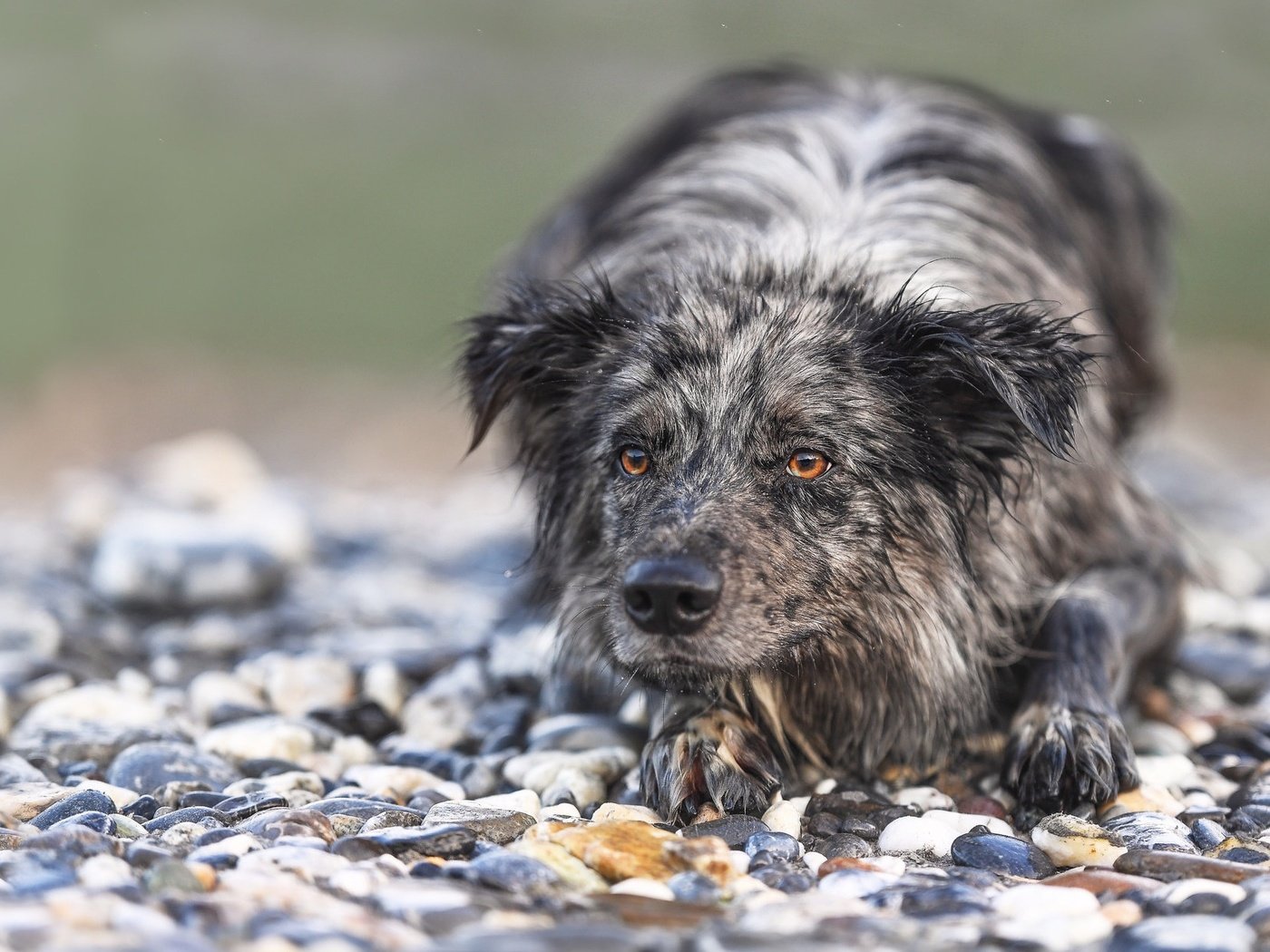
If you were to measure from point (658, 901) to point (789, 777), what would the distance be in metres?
1.07

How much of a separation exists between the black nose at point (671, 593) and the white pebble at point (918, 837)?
0.68 metres

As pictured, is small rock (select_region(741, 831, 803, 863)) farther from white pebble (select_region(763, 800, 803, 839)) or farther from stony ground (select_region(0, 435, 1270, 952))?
white pebble (select_region(763, 800, 803, 839))

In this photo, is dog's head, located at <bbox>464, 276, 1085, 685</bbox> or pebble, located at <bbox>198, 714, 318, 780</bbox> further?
pebble, located at <bbox>198, 714, 318, 780</bbox>

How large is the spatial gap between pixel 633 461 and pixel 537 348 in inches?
22.6

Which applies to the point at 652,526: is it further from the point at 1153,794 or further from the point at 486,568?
the point at 486,568

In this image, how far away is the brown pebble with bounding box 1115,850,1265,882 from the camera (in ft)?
10.5

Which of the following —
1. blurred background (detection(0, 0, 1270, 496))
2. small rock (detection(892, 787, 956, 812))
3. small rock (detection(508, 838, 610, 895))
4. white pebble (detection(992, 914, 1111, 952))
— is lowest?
white pebble (detection(992, 914, 1111, 952))

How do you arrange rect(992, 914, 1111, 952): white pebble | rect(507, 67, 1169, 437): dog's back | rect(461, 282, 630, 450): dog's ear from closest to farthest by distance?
1. rect(992, 914, 1111, 952): white pebble
2. rect(461, 282, 630, 450): dog's ear
3. rect(507, 67, 1169, 437): dog's back

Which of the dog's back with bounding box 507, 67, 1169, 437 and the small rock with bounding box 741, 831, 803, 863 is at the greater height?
the dog's back with bounding box 507, 67, 1169, 437

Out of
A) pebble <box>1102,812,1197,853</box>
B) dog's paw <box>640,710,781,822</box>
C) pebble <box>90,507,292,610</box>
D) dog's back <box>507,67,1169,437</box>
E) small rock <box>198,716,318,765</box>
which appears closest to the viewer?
pebble <box>1102,812,1197,853</box>

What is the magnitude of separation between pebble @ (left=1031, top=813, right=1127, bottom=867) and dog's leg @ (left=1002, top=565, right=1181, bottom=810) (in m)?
0.24

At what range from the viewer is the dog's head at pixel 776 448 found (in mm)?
3703

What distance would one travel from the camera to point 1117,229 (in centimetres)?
634

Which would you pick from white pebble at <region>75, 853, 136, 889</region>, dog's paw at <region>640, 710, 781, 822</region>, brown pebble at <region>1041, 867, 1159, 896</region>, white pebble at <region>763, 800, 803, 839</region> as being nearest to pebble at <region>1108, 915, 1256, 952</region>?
brown pebble at <region>1041, 867, 1159, 896</region>
